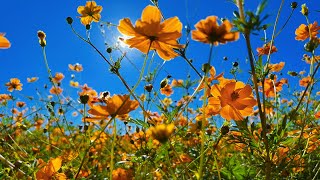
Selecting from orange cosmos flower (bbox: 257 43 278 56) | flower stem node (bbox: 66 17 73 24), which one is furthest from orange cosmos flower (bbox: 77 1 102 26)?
orange cosmos flower (bbox: 257 43 278 56)

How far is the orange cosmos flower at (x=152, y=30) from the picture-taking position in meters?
0.91

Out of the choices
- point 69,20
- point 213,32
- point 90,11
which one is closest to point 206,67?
point 213,32

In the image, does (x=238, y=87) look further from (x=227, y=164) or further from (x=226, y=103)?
(x=227, y=164)

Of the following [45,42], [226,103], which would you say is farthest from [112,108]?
[45,42]

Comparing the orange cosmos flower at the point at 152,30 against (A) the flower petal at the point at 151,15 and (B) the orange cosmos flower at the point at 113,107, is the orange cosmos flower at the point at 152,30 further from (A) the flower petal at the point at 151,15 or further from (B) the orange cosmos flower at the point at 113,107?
(B) the orange cosmos flower at the point at 113,107

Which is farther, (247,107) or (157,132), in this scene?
(247,107)

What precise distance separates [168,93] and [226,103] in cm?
207

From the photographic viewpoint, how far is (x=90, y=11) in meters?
1.68

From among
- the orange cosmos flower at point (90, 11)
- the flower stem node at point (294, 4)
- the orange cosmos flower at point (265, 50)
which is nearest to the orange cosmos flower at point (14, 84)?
the orange cosmos flower at point (90, 11)

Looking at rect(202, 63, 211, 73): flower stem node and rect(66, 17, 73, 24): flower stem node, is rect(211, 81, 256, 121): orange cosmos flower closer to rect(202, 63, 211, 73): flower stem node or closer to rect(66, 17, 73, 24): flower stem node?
rect(202, 63, 211, 73): flower stem node

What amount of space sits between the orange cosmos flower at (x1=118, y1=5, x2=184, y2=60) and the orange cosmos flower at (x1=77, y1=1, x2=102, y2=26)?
2.47 ft

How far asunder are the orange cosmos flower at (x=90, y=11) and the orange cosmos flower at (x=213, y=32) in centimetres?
104

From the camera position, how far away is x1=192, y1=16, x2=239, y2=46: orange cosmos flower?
710 mm

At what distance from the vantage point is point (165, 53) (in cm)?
104
